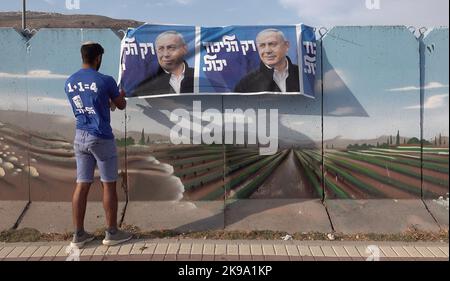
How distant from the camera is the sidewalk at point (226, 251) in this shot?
174 inches

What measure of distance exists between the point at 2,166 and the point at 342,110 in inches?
157

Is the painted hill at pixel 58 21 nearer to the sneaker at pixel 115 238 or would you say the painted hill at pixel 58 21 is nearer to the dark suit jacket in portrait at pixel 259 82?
the dark suit jacket in portrait at pixel 259 82

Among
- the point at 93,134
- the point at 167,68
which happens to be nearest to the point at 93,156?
the point at 93,134

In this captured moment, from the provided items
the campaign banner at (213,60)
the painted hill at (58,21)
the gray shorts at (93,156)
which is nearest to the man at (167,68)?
the campaign banner at (213,60)

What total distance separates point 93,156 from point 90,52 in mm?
1003

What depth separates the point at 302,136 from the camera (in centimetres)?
570

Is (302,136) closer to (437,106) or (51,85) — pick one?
(437,106)

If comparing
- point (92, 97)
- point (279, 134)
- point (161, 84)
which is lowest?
point (279, 134)

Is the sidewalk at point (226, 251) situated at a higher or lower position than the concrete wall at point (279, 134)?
lower

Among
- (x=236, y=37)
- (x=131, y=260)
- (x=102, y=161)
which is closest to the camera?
(x=131, y=260)

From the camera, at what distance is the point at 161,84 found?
5.56 meters

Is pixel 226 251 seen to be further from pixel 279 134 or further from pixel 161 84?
pixel 161 84

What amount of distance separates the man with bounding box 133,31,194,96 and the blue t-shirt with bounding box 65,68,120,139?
892mm

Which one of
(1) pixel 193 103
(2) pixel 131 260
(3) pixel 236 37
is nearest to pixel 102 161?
(2) pixel 131 260
